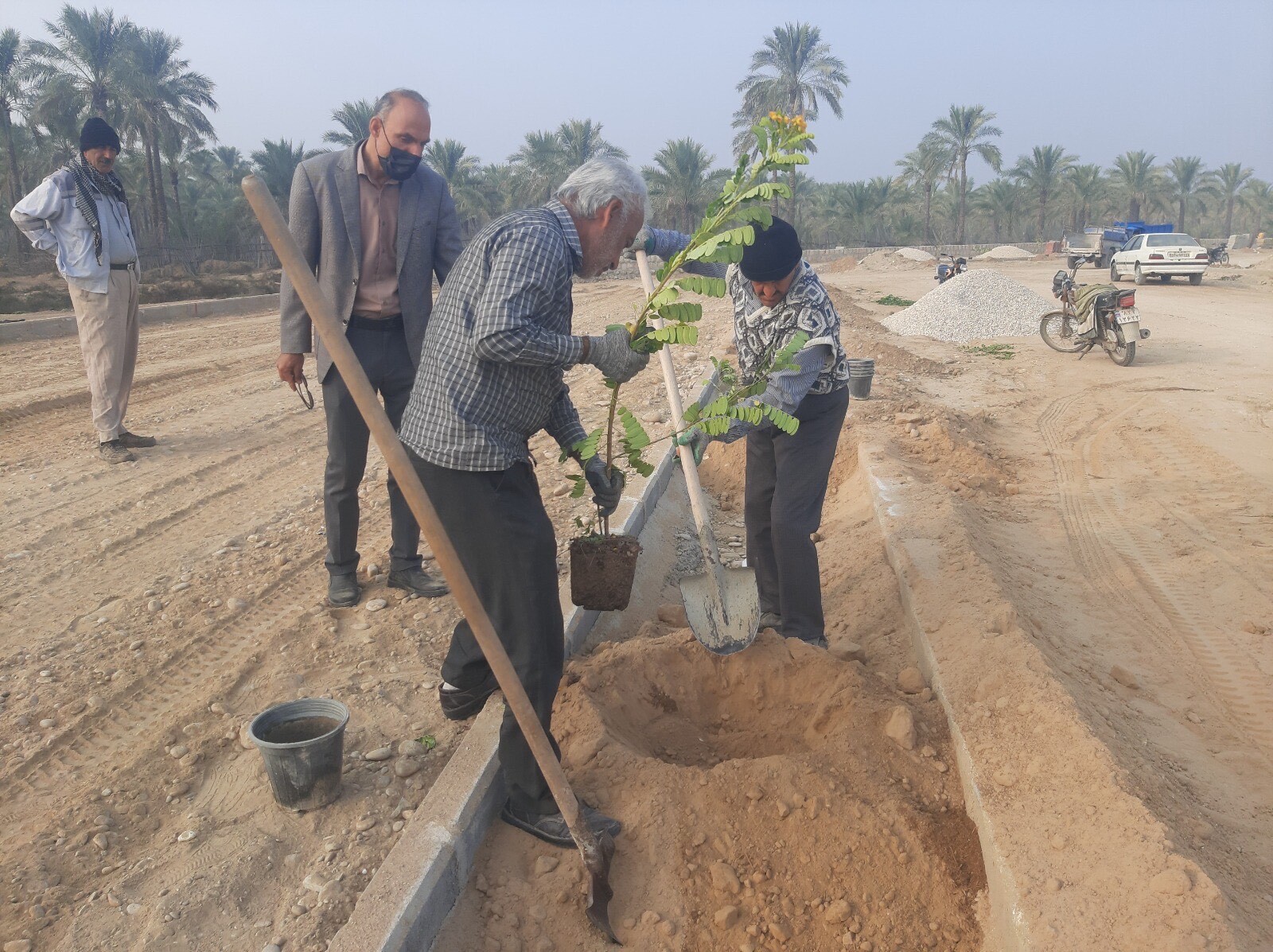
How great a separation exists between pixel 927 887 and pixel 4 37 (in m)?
37.2

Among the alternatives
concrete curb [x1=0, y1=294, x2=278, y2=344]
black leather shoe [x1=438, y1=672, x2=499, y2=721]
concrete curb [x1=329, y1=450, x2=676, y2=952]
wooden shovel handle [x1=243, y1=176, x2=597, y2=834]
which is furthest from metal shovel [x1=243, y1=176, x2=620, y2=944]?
concrete curb [x1=0, y1=294, x2=278, y2=344]

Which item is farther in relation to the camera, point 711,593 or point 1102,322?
point 1102,322

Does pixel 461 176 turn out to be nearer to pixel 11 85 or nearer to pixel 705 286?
pixel 11 85

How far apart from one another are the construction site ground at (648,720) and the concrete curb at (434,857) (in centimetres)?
13

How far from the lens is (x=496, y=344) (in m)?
2.38

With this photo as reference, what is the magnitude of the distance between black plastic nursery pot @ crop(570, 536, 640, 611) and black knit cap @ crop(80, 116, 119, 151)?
15.2 ft

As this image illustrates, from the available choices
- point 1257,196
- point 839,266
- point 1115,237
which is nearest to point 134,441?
point 1115,237

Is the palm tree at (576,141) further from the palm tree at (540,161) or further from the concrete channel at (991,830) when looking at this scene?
the concrete channel at (991,830)

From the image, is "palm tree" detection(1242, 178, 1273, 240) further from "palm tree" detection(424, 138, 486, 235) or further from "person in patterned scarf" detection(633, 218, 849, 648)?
"person in patterned scarf" detection(633, 218, 849, 648)

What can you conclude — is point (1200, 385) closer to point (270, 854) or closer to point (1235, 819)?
point (1235, 819)

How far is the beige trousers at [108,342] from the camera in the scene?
20.3ft

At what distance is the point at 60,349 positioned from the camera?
11.2m

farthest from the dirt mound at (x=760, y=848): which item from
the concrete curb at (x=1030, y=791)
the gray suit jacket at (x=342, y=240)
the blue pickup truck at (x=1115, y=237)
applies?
the blue pickup truck at (x=1115, y=237)

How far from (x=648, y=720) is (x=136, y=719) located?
186 centimetres
